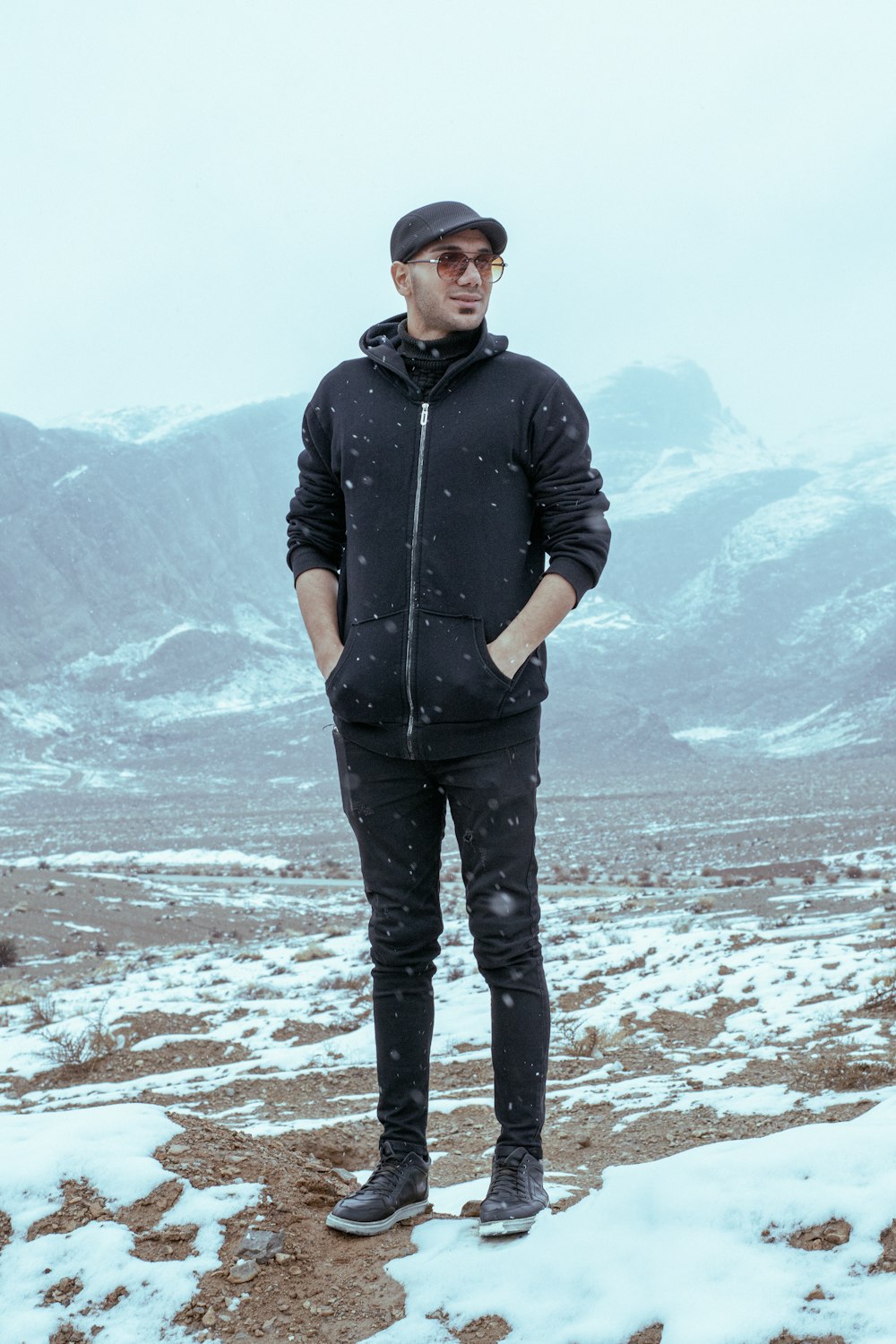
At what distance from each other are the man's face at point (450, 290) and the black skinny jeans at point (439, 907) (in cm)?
107

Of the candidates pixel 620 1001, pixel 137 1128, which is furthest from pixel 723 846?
pixel 137 1128

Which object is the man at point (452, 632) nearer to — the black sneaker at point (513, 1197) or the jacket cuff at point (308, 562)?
the black sneaker at point (513, 1197)

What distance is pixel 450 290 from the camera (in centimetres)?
267

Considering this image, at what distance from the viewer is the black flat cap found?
263 cm

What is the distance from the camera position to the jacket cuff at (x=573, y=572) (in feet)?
8.61

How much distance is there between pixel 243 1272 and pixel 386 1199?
389 millimetres

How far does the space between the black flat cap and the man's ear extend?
0.02m

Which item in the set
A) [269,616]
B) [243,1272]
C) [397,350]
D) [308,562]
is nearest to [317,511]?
[308,562]

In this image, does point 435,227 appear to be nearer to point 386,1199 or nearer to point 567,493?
point 567,493

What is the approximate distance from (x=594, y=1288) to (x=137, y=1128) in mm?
1479

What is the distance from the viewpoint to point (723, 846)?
107 ft

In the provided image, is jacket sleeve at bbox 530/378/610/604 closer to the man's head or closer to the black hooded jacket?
the black hooded jacket

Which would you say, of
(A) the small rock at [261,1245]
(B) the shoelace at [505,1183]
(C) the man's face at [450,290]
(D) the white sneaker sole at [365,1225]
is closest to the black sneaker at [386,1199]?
(D) the white sneaker sole at [365,1225]

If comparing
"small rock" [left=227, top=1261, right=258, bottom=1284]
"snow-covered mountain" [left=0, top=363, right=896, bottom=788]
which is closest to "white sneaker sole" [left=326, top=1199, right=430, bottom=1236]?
"small rock" [left=227, top=1261, right=258, bottom=1284]
